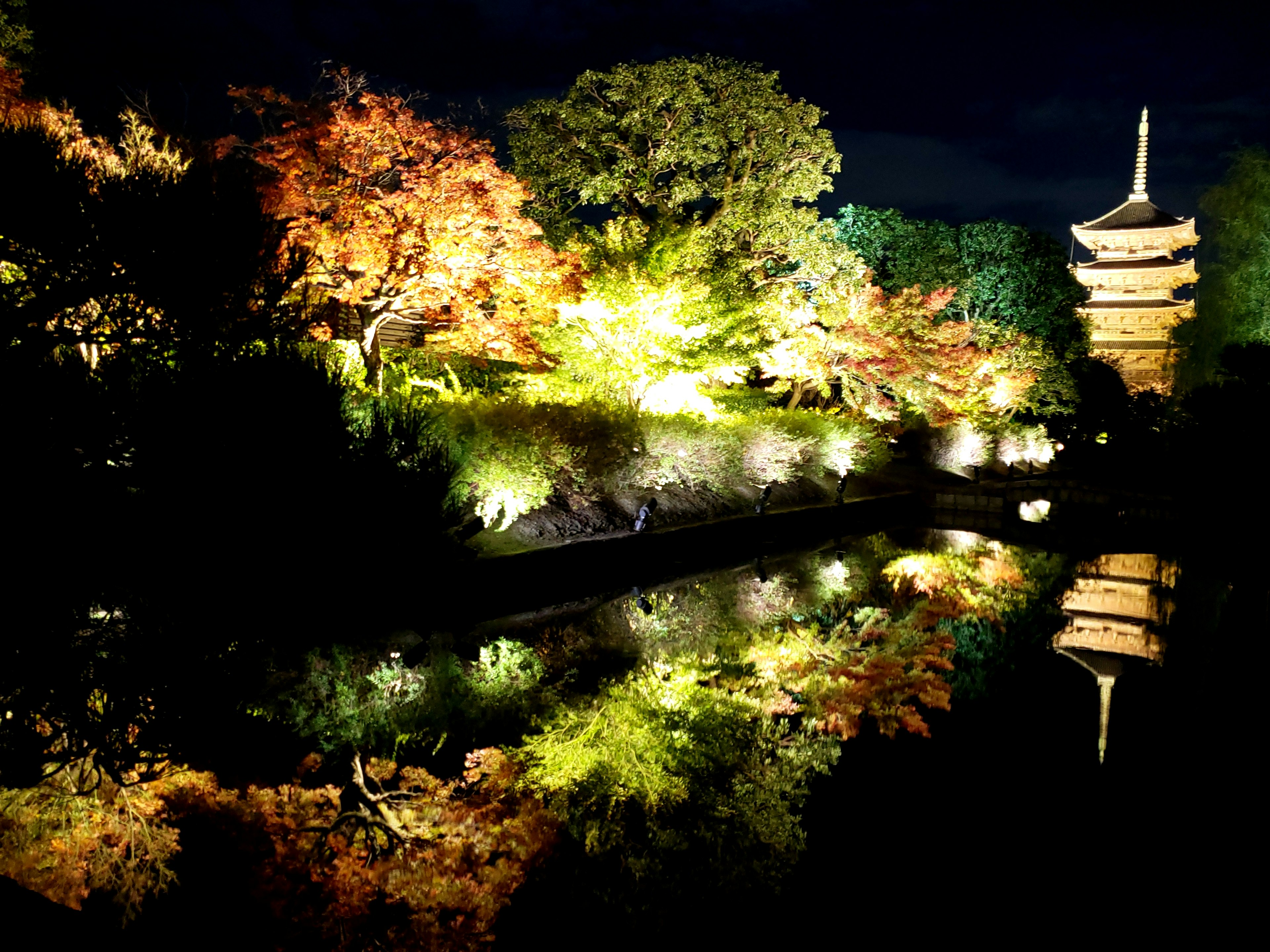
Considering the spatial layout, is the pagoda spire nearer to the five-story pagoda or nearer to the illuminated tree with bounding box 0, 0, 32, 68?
the five-story pagoda

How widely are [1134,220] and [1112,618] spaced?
36028 millimetres

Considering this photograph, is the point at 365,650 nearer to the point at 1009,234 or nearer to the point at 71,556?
the point at 71,556

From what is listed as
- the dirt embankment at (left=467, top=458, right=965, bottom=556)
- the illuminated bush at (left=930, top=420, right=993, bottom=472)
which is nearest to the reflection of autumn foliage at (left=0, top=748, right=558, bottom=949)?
the dirt embankment at (left=467, top=458, right=965, bottom=556)

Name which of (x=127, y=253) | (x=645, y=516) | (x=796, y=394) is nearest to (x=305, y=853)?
(x=127, y=253)

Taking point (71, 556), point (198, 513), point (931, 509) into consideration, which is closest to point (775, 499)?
point (931, 509)

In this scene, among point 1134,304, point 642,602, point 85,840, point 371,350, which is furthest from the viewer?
point 1134,304

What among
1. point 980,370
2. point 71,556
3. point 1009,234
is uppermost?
point 1009,234

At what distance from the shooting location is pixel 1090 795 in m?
5.03

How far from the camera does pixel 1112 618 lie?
9.45 m

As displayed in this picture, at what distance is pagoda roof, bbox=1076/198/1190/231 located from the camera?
36125mm

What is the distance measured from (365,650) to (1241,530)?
18082mm

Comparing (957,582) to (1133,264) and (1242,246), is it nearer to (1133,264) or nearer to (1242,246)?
(1242,246)

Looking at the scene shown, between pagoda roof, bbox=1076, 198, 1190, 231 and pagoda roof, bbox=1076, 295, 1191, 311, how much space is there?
3286 mm

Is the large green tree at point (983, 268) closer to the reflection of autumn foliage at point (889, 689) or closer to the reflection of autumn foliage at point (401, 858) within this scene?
the reflection of autumn foliage at point (889, 689)
